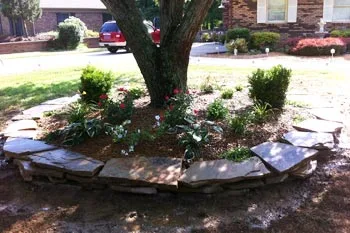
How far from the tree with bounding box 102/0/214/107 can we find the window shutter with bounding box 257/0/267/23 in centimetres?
A: 1253

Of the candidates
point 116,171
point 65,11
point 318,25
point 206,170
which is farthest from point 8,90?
point 65,11

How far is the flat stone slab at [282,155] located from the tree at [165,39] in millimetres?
1546

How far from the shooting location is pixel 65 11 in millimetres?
29359

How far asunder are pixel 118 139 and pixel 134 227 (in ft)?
4.02

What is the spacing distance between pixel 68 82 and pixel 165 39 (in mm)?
4394

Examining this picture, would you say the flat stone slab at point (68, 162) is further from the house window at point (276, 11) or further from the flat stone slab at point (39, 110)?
the house window at point (276, 11)

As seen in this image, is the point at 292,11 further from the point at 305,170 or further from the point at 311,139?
the point at 305,170

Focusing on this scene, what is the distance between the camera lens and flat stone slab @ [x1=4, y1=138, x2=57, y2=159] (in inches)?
154

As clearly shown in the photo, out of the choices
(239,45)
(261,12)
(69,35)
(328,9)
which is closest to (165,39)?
(239,45)

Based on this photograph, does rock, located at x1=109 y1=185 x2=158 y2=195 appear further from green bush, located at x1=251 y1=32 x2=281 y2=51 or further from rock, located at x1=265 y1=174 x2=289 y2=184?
green bush, located at x1=251 y1=32 x2=281 y2=51

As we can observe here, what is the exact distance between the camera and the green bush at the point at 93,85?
5.45m

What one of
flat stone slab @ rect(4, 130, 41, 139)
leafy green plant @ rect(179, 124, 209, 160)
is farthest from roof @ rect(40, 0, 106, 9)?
leafy green plant @ rect(179, 124, 209, 160)

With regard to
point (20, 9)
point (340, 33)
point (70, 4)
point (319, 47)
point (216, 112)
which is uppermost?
point (70, 4)

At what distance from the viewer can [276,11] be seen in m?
16.6
